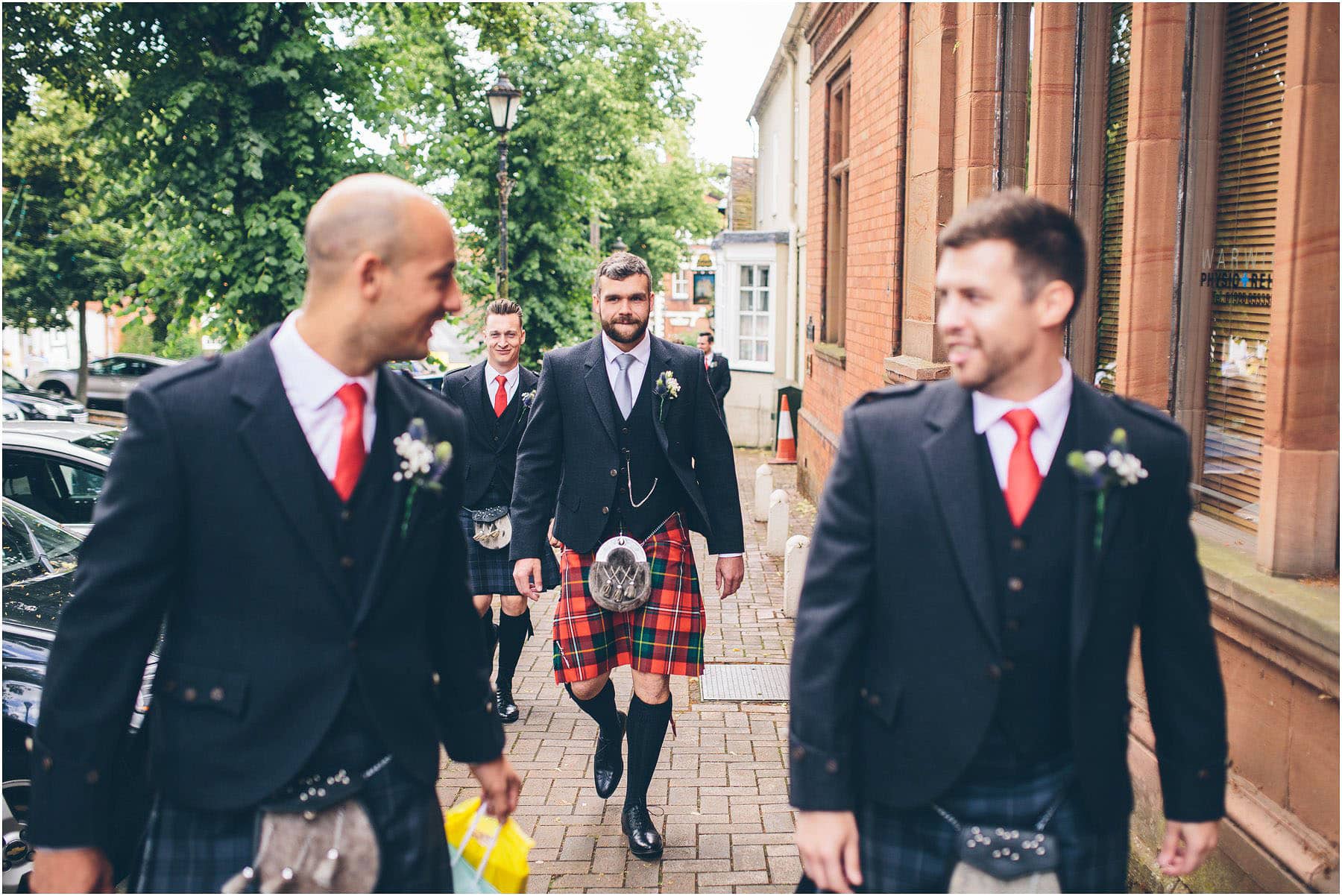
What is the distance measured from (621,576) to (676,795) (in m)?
1.30

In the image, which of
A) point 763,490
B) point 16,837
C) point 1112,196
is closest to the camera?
point 16,837

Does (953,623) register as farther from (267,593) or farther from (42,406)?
(42,406)

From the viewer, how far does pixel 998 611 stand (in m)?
2.39

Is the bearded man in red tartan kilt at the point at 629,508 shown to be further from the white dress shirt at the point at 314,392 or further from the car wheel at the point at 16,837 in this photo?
the white dress shirt at the point at 314,392

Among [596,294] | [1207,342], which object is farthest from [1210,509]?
[596,294]

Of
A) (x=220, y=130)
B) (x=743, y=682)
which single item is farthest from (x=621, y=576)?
(x=220, y=130)

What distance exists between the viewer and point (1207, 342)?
4.83 metres

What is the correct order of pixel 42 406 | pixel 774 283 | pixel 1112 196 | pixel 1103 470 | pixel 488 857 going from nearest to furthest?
pixel 1103 470
pixel 488 857
pixel 1112 196
pixel 42 406
pixel 774 283

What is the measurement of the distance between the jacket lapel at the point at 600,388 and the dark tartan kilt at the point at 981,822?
2.76 metres

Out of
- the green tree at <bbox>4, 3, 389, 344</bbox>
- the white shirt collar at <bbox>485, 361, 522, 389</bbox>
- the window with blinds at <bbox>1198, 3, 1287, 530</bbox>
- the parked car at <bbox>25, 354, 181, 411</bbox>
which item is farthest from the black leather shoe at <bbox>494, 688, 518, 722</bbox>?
the parked car at <bbox>25, 354, 181, 411</bbox>

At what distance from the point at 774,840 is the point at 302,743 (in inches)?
120

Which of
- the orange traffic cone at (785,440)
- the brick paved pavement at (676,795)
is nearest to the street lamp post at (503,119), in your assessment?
the orange traffic cone at (785,440)

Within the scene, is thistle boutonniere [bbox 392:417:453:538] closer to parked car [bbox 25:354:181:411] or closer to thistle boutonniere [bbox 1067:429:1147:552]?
thistle boutonniere [bbox 1067:429:1147:552]

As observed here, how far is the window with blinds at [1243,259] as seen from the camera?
4.31 metres
